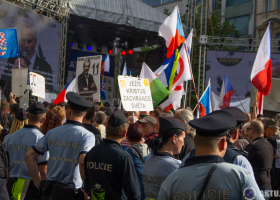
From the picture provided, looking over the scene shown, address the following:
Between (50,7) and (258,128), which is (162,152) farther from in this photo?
(50,7)

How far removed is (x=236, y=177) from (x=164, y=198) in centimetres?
41

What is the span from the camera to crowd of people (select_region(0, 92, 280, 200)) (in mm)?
1674

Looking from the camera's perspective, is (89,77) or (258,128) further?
(89,77)

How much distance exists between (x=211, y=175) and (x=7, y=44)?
8.26 meters

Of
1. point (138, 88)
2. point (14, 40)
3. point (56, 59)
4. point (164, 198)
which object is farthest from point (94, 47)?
point (164, 198)

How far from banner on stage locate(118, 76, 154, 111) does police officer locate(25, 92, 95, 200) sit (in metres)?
2.38

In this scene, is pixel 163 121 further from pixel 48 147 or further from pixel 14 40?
pixel 14 40

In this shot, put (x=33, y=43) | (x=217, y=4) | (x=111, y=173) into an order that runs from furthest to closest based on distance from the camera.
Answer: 1. (x=217, y=4)
2. (x=33, y=43)
3. (x=111, y=173)

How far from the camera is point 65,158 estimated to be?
3.09 m

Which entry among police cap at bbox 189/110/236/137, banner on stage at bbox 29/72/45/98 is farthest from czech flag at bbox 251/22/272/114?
police cap at bbox 189/110/236/137

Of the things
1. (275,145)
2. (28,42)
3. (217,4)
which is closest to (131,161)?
(275,145)

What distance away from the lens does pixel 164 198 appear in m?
1.76

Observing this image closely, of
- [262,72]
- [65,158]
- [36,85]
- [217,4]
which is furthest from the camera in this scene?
[217,4]

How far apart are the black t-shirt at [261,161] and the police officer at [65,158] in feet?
7.47
